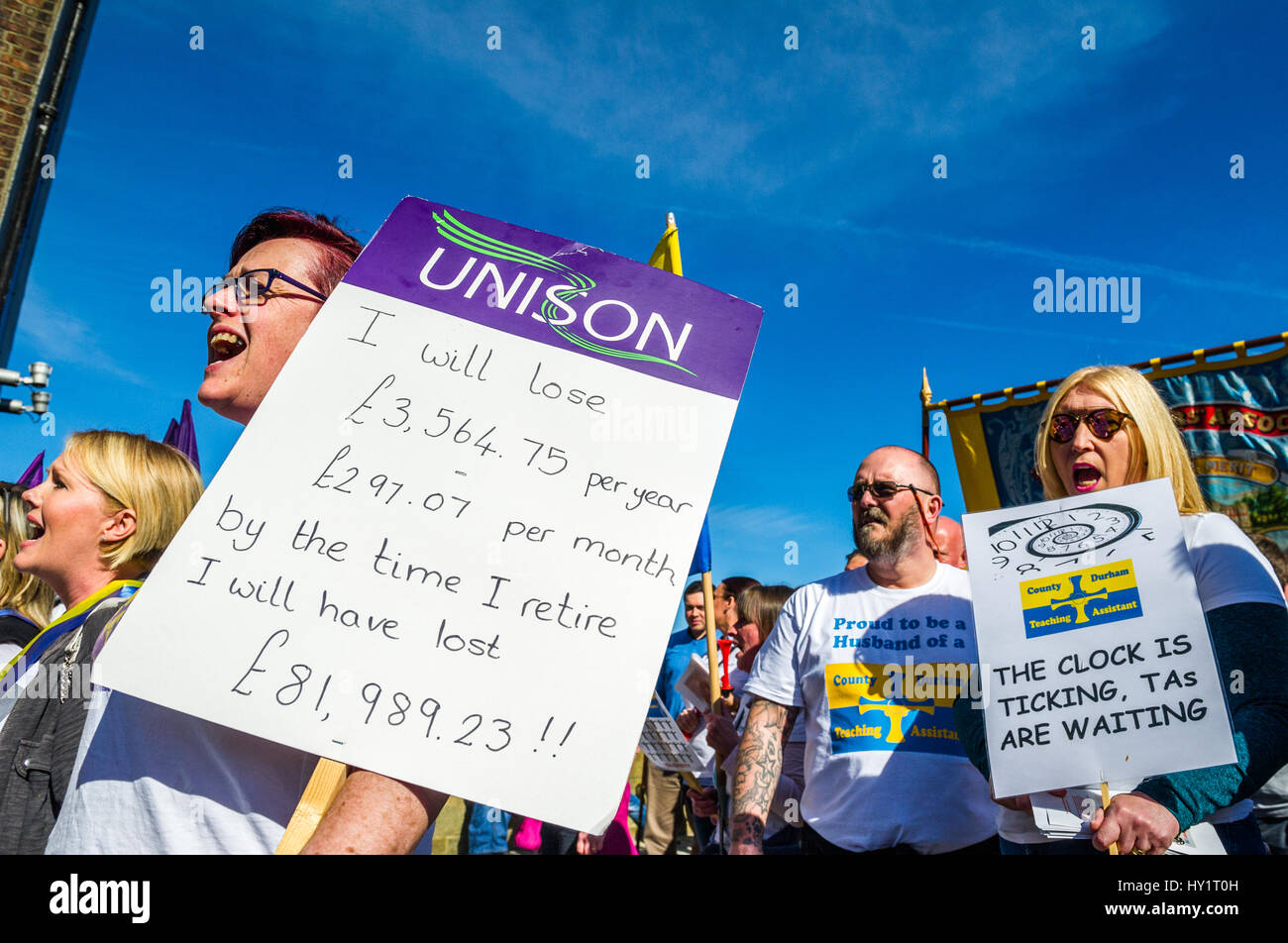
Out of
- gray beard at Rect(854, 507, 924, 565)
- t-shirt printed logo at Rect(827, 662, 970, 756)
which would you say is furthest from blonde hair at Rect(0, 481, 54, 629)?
gray beard at Rect(854, 507, 924, 565)

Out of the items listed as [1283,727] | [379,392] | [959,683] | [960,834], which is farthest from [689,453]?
[960,834]

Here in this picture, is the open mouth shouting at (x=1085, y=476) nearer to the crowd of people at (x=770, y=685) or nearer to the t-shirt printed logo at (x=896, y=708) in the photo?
the crowd of people at (x=770, y=685)

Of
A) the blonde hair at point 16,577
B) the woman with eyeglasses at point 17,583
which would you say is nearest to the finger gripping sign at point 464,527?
the woman with eyeglasses at point 17,583

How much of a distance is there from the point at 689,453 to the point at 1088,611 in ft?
3.32

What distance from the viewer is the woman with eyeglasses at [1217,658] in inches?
58.4

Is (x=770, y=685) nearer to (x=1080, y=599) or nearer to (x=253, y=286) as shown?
(x=1080, y=599)

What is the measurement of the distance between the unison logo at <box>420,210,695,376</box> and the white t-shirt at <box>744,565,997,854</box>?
4.56ft

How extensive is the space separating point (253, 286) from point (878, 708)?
6.66ft

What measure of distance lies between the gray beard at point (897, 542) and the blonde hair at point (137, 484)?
2.07 m

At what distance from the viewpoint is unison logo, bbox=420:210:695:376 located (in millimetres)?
1458

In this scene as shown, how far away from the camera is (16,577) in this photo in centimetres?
328

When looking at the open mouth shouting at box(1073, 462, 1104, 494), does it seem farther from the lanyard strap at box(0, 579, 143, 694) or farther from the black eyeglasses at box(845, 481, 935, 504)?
the lanyard strap at box(0, 579, 143, 694)
